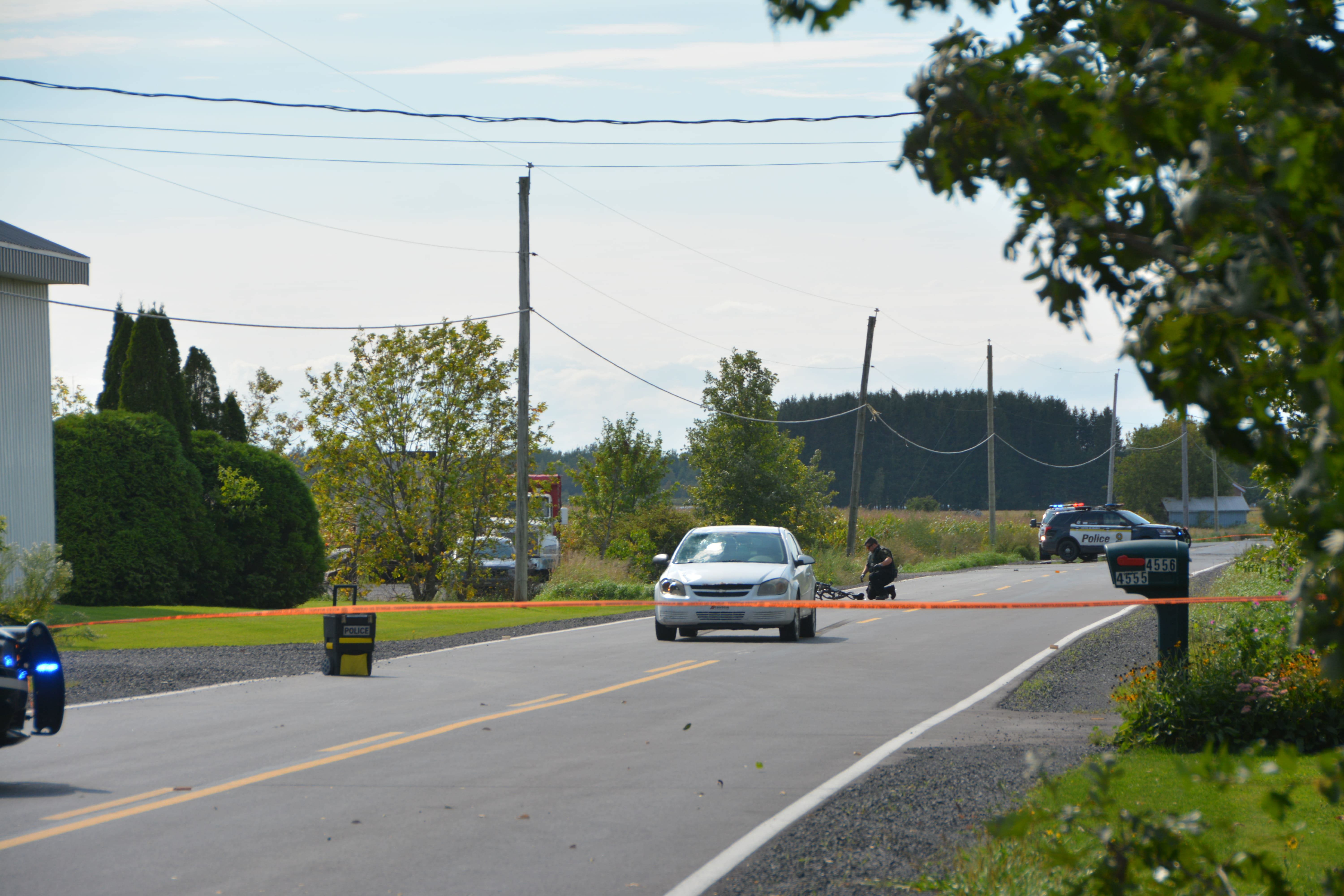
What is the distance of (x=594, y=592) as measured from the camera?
29.6m

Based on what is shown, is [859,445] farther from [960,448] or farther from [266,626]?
[960,448]

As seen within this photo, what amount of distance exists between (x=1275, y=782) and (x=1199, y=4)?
6.30 metres

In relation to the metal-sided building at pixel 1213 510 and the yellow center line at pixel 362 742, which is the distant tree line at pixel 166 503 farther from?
the metal-sided building at pixel 1213 510

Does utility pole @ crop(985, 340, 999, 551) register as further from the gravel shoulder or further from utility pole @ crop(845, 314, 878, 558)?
the gravel shoulder

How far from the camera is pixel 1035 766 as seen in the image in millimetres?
2865

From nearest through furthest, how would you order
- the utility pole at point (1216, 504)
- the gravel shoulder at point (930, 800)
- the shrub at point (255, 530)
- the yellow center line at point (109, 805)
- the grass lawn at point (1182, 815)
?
the grass lawn at point (1182, 815), the gravel shoulder at point (930, 800), the yellow center line at point (109, 805), the shrub at point (255, 530), the utility pole at point (1216, 504)

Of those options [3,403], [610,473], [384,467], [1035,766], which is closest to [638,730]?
[1035,766]

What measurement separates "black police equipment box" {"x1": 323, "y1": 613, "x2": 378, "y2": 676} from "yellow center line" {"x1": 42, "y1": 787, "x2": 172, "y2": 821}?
6346 millimetres

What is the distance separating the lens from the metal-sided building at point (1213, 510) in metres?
106

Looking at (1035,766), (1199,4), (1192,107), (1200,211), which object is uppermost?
(1199,4)

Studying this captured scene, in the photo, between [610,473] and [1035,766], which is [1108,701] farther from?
[610,473]

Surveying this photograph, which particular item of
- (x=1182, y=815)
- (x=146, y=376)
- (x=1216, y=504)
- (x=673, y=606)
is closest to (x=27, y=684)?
(x=1182, y=815)

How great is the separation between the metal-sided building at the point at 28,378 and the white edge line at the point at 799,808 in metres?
18.8

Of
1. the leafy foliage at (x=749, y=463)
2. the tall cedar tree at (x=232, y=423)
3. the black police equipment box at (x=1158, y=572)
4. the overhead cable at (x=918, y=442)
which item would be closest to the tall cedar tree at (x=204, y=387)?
the tall cedar tree at (x=232, y=423)
